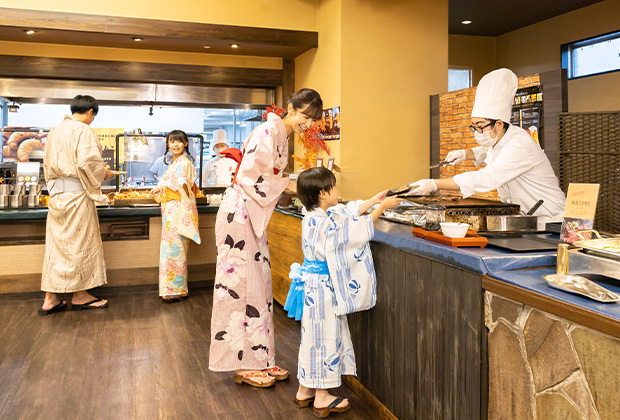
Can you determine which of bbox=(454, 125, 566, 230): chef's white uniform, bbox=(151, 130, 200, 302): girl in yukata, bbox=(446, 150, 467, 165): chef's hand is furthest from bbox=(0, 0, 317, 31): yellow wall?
bbox=(454, 125, 566, 230): chef's white uniform

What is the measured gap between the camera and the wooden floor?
2785mm

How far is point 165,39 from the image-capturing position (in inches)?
211

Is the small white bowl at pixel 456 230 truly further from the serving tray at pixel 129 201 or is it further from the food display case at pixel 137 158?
the food display case at pixel 137 158

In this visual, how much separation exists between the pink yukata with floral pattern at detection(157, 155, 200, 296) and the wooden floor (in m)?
0.29

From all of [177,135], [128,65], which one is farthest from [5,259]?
[128,65]

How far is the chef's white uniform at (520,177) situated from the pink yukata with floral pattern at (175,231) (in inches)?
118

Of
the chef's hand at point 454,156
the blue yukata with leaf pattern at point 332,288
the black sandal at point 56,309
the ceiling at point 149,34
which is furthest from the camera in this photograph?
the ceiling at point 149,34

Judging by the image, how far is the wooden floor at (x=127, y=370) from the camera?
9.14 ft

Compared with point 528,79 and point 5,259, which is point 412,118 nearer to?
point 528,79

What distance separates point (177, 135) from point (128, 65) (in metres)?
1.35

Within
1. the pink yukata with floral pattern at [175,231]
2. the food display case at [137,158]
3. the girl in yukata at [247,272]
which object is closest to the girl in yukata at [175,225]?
the pink yukata with floral pattern at [175,231]

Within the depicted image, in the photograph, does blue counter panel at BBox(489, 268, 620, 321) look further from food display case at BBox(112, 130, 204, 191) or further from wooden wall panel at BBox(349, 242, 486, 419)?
food display case at BBox(112, 130, 204, 191)

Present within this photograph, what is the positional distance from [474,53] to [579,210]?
26.3 ft

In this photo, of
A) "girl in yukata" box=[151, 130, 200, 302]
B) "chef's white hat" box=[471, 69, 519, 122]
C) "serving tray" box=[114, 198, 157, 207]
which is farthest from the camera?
"serving tray" box=[114, 198, 157, 207]
